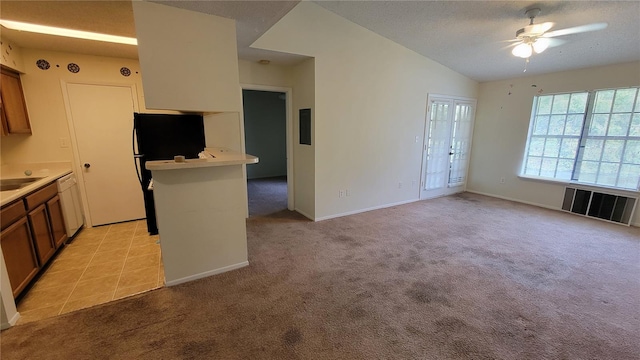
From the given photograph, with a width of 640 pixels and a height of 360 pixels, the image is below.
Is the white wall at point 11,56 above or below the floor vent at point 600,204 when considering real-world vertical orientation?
above

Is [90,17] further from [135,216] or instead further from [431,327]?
[431,327]

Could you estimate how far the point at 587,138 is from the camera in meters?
4.33

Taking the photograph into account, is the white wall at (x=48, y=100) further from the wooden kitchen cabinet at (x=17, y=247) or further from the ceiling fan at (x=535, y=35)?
the ceiling fan at (x=535, y=35)

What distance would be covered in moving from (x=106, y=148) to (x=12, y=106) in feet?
3.06

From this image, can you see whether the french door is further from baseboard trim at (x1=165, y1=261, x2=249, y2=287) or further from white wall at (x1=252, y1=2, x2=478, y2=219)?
baseboard trim at (x1=165, y1=261, x2=249, y2=287)

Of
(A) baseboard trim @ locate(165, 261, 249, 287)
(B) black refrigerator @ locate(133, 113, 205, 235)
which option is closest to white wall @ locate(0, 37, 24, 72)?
(B) black refrigerator @ locate(133, 113, 205, 235)

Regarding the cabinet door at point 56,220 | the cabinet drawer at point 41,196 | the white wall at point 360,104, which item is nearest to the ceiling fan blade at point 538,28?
the white wall at point 360,104

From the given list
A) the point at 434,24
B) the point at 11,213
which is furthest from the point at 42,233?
the point at 434,24

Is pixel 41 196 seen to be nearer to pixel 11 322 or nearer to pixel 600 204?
pixel 11 322

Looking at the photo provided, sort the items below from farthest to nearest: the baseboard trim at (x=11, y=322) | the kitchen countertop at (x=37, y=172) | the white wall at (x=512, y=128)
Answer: the white wall at (x=512, y=128)
the kitchen countertop at (x=37, y=172)
the baseboard trim at (x=11, y=322)

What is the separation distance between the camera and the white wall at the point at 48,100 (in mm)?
3113

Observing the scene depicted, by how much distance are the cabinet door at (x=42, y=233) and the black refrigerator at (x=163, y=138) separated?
2.95 ft

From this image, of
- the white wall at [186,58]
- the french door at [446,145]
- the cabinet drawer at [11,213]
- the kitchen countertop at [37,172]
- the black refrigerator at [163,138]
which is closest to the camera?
the cabinet drawer at [11,213]

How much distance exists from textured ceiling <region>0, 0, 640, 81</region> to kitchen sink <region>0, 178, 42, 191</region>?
1.47 m
